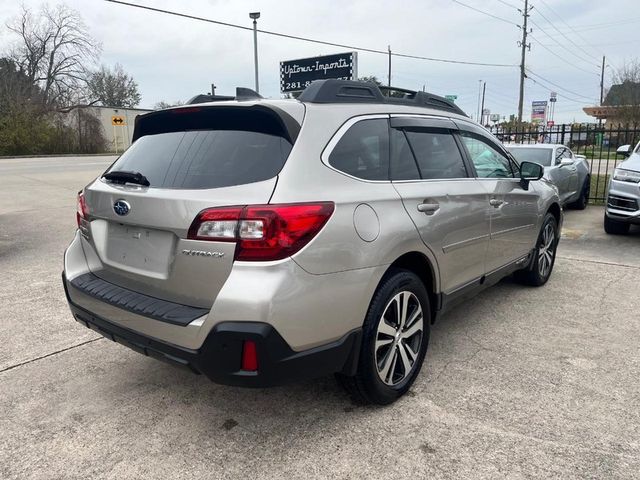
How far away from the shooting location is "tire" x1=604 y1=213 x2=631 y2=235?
7.71 meters

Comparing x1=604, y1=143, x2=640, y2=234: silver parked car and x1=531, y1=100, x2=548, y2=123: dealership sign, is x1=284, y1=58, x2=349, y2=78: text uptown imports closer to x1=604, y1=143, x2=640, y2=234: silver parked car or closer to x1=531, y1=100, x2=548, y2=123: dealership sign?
x1=604, y1=143, x2=640, y2=234: silver parked car

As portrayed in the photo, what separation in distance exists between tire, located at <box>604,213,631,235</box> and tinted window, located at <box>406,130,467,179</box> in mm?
5272

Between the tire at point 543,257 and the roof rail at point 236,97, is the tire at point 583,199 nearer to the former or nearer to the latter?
the tire at point 543,257

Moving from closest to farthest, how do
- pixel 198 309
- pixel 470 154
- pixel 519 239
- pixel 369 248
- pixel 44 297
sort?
pixel 198 309 → pixel 369 248 → pixel 470 154 → pixel 519 239 → pixel 44 297

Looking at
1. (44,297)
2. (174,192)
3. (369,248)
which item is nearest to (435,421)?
(369,248)

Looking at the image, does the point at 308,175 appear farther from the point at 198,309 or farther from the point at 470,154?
the point at 470,154

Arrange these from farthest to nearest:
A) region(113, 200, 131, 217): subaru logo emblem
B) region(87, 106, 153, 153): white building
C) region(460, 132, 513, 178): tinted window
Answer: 1. region(87, 106, 153, 153): white building
2. region(460, 132, 513, 178): tinted window
3. region(113, 200, 131, 217): subaru logo emblem

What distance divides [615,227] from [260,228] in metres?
7.34

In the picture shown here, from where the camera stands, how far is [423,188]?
3062 millimetres

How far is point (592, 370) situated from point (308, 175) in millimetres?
2357

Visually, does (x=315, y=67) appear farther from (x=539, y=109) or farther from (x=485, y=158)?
(x=539, y=109)

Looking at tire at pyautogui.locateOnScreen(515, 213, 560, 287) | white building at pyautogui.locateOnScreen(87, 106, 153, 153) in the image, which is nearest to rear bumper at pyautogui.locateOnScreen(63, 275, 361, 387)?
tire at pyautogui.locateOnScreen(515, 213, 560, 287)

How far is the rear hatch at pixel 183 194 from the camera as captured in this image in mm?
2307

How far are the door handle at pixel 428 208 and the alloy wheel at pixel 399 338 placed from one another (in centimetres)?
49
